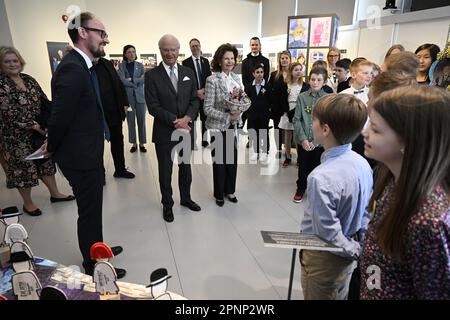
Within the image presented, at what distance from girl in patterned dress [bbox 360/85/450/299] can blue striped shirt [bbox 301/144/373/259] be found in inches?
13.0

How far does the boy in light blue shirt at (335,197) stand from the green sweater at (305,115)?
185 centimetres

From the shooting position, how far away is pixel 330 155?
1301 millimetres

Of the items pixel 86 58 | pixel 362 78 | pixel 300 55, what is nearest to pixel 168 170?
pixel 86 58

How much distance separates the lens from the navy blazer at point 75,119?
1.65 metres

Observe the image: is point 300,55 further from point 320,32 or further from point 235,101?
point 235,101

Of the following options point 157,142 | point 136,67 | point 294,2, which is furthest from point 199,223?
point 294,2

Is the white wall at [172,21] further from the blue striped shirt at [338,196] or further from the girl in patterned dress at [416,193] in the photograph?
the girl in patterned dress at [416,193]

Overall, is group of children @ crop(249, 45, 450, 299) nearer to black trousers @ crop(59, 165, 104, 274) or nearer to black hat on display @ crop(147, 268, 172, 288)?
black hat on display @ crop(147, 268, 172, 288)

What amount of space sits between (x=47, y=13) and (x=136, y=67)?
3.32 meters

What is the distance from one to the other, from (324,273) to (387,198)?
500mm

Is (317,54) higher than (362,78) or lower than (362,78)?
higher

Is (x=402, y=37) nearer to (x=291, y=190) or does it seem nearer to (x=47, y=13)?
(x=291, y=190)

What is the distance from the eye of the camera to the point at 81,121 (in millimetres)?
1765

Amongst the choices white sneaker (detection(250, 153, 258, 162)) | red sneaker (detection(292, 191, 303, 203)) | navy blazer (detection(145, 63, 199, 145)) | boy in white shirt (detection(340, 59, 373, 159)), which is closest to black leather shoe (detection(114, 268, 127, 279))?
navy blazer (detection(145, 63, 199, 145))
